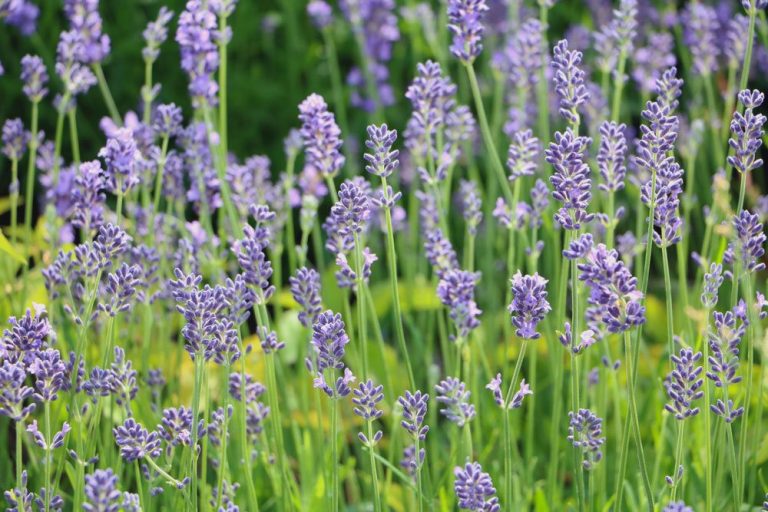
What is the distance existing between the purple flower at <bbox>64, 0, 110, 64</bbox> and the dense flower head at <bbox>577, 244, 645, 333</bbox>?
1.83m

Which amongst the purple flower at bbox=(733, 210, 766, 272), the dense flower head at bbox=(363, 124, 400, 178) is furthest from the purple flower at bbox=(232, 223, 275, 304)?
the purple flower at bbox=(733, 210, 766, 272)

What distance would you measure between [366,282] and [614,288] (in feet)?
3.05

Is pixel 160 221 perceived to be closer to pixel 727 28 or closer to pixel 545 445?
pixel 545 445

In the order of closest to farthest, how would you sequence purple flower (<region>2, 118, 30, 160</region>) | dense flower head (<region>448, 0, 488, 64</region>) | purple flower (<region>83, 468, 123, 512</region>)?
purple flower (<region>83, 468, 123, 512</region>) → dense flower head (<region>448, 0, 488, 64</region>) → purple flower (<region>2, 118, 30, 160</region>)

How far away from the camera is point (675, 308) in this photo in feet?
13.8

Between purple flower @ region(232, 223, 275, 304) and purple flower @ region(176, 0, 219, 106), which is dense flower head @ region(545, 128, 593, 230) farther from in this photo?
purple flower @ region(176, 0, 219, 106)

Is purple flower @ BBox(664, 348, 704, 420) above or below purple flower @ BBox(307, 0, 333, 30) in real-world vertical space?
below

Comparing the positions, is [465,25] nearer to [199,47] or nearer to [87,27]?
[199,47]

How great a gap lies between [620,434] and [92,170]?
58.4 inches

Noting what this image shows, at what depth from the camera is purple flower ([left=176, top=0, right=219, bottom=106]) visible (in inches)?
108

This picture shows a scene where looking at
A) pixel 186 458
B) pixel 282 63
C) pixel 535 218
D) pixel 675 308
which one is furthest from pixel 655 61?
pixel 186 458

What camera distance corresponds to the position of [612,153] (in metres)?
2.19

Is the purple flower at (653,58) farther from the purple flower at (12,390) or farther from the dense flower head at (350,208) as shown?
the purple flower at (12,390)

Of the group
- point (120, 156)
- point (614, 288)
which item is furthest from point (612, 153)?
point (120, 156)
